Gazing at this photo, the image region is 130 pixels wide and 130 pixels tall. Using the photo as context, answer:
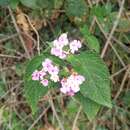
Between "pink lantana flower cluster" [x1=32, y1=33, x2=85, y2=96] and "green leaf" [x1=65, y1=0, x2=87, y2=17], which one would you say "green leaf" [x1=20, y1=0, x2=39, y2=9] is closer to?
"green leaf" [x1=65, y1=0, x2=87, y2=17]

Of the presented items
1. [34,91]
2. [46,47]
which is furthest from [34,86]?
[46,47]

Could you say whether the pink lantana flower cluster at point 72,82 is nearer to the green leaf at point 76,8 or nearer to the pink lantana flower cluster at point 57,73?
the pink lantana flower cluster at point 57,73

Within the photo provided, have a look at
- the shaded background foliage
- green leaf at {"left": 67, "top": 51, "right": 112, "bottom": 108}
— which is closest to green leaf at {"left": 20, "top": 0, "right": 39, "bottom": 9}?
the shaded background foliage

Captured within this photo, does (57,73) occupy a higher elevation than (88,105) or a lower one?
higher

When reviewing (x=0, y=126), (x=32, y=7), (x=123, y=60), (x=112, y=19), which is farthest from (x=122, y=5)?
(x=0, y=126)

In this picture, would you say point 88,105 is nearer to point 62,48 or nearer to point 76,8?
point 62,48

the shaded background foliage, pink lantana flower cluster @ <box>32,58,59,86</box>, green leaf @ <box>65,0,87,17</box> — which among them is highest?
green leaf @ <box>65,0,87,17</box>

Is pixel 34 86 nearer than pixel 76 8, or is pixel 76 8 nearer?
pixel 34 86

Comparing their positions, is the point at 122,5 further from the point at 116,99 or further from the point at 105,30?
the point at 116,99
